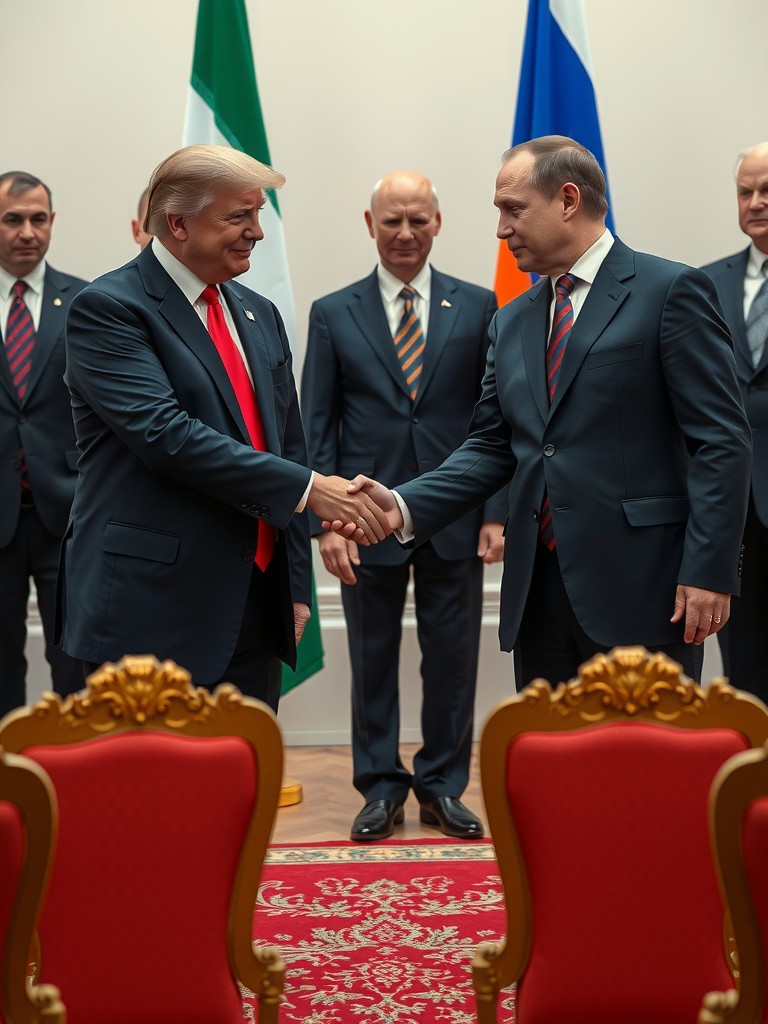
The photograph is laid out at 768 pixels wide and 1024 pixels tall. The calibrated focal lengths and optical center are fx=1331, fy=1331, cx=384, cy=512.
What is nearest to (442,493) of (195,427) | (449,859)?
Result: (195,427)

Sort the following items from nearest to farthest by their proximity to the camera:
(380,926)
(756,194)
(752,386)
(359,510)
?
(359,510)
(380,926)
(752,386)
(756,194)

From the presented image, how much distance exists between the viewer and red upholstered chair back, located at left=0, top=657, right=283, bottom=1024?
165cm

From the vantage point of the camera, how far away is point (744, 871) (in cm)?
153

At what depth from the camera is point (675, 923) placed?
1676 mm

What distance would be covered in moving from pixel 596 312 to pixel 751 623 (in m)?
1.67

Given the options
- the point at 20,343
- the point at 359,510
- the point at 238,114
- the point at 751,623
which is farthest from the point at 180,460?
the point at 238,114

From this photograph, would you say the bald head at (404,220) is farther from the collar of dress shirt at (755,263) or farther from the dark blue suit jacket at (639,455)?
the dark blue suit jacket at (639,455)

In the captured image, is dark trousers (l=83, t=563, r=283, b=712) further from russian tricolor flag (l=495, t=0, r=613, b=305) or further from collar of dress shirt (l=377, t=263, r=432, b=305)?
russian tricolor flag (l=495, t=0, r=613, b=305)

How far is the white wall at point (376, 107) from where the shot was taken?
5.29 m

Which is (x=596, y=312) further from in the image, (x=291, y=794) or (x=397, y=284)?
(x=291, y=794)

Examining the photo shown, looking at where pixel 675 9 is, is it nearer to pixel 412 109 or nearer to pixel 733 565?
pixel 412 109

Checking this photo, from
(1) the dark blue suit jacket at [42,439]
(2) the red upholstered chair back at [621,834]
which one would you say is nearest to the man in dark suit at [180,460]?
(2) the red upholstered chair back at [621,834]

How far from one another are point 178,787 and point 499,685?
374 centimetres

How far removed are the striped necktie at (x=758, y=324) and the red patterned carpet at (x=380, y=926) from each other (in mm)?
1676
